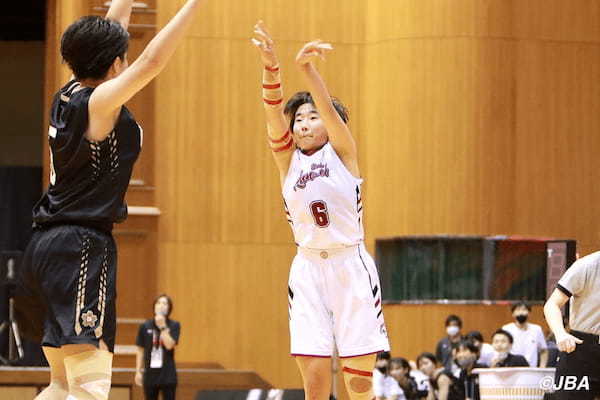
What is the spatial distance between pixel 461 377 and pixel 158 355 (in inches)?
105

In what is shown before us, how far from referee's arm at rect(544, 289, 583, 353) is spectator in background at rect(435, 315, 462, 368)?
4912 mm

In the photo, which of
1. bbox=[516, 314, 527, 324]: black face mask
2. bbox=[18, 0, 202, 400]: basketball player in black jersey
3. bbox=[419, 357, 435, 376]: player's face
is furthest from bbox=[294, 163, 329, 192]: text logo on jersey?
bbox=[516, 314, 527, 324]: black face mask

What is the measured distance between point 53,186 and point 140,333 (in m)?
7.45

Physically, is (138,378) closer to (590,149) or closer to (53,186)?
(590,149)

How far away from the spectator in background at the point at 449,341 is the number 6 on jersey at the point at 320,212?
6.42 m

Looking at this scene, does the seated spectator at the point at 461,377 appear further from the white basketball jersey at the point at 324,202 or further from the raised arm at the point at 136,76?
the raised arm at the point at 136,76

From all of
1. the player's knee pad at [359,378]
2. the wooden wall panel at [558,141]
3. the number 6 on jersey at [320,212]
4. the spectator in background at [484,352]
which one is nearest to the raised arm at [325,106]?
the number 6 on jersey at [320,212]

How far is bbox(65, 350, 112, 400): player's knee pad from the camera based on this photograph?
402 cm

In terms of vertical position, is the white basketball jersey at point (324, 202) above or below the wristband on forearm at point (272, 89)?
below

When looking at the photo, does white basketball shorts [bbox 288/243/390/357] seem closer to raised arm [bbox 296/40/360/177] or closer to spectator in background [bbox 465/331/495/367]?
raised arm [bbox 296/40/360/177]

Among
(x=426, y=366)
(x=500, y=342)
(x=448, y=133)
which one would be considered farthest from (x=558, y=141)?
(x=500, y=342)

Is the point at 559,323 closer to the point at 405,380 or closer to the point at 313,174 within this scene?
the point at 313,174

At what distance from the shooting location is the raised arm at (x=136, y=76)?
3969 millimetres

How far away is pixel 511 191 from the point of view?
1410 cm
